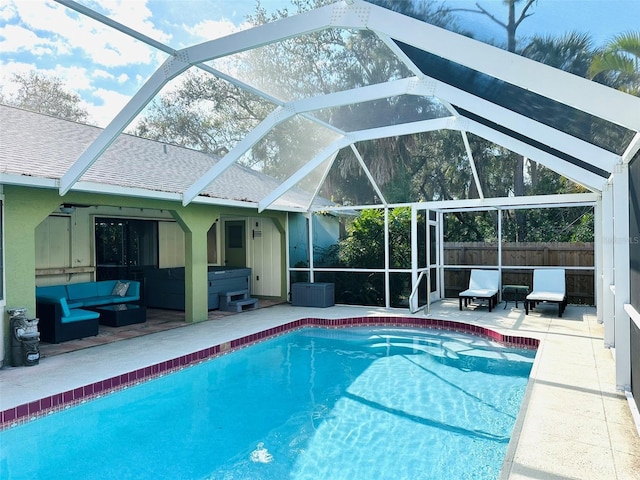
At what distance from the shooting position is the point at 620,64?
279 centimetres

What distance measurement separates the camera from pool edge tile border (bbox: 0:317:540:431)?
506cm

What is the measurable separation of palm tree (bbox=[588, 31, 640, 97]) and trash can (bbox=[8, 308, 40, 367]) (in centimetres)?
754

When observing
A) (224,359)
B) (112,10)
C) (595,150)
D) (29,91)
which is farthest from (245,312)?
(29,91)

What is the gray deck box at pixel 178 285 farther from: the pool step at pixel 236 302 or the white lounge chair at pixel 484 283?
the white lounge chair at pixel 484 283

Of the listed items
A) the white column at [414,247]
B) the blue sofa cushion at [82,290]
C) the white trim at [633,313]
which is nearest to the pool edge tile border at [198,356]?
the white column at [414,247]

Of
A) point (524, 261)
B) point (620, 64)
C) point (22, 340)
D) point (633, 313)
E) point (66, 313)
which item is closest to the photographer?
point (620, 64)

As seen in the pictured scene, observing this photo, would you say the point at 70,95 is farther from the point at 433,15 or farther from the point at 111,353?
the point at 433,15

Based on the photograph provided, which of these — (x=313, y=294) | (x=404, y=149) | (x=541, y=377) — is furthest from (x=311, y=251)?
(x=541, y=377)

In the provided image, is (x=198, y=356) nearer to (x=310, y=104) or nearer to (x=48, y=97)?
(x=310, y=104)

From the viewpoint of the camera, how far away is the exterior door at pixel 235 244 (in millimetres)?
14320

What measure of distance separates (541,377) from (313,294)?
709 centimetres

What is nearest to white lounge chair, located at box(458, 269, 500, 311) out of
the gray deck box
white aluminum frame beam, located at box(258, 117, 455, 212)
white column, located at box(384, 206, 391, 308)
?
white column, located at box(384, 206, 391, 308)

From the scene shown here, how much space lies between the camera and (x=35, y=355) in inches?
258

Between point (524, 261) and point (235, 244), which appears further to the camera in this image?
point (235, 244)
